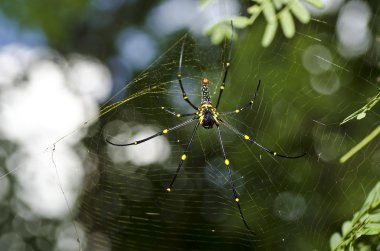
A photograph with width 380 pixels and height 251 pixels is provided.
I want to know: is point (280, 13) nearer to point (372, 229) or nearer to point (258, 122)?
point (372, 229)

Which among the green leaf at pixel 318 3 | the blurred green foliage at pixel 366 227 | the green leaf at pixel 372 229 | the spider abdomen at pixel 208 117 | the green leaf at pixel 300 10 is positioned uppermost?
the spider abdomen at pixel 208 117

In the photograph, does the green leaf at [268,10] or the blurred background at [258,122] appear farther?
the blurred background at [258,122]

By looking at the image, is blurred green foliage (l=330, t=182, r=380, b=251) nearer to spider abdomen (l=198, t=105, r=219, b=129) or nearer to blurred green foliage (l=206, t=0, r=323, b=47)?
blurred green foliage (l=206, t=0, r=323, b=47)

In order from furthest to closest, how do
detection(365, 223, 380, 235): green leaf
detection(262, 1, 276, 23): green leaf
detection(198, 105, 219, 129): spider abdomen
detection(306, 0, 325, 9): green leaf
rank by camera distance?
detection(198, 105, 219, 129): spider abdomen
detection(262, 1, 276, 23): green leaf
detection(306, 0, 325, 9): green leaf
detection(365, 223, 380, 235): green leaf

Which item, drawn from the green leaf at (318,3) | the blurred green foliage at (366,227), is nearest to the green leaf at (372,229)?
the blurred green foliage at (366,227)

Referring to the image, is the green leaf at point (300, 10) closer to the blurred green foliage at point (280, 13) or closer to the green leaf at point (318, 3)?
the blurred green foliage at point (280, 13)

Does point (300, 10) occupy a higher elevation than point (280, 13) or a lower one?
lower

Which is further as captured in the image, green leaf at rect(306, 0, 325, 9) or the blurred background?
the blurred background

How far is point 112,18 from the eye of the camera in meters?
10.3

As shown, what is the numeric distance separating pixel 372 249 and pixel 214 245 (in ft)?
17.8

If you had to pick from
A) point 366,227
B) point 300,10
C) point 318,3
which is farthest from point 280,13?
point 366,227

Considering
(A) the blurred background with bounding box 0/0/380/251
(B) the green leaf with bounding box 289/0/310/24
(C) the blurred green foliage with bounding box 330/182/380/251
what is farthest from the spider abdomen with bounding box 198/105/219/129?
(C) the blurred green foliage with bounding box 330/182/380/251

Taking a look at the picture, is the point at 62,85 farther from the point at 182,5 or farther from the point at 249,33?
the point at 249,33

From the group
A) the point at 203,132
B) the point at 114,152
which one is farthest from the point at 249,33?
the point at 114,152
